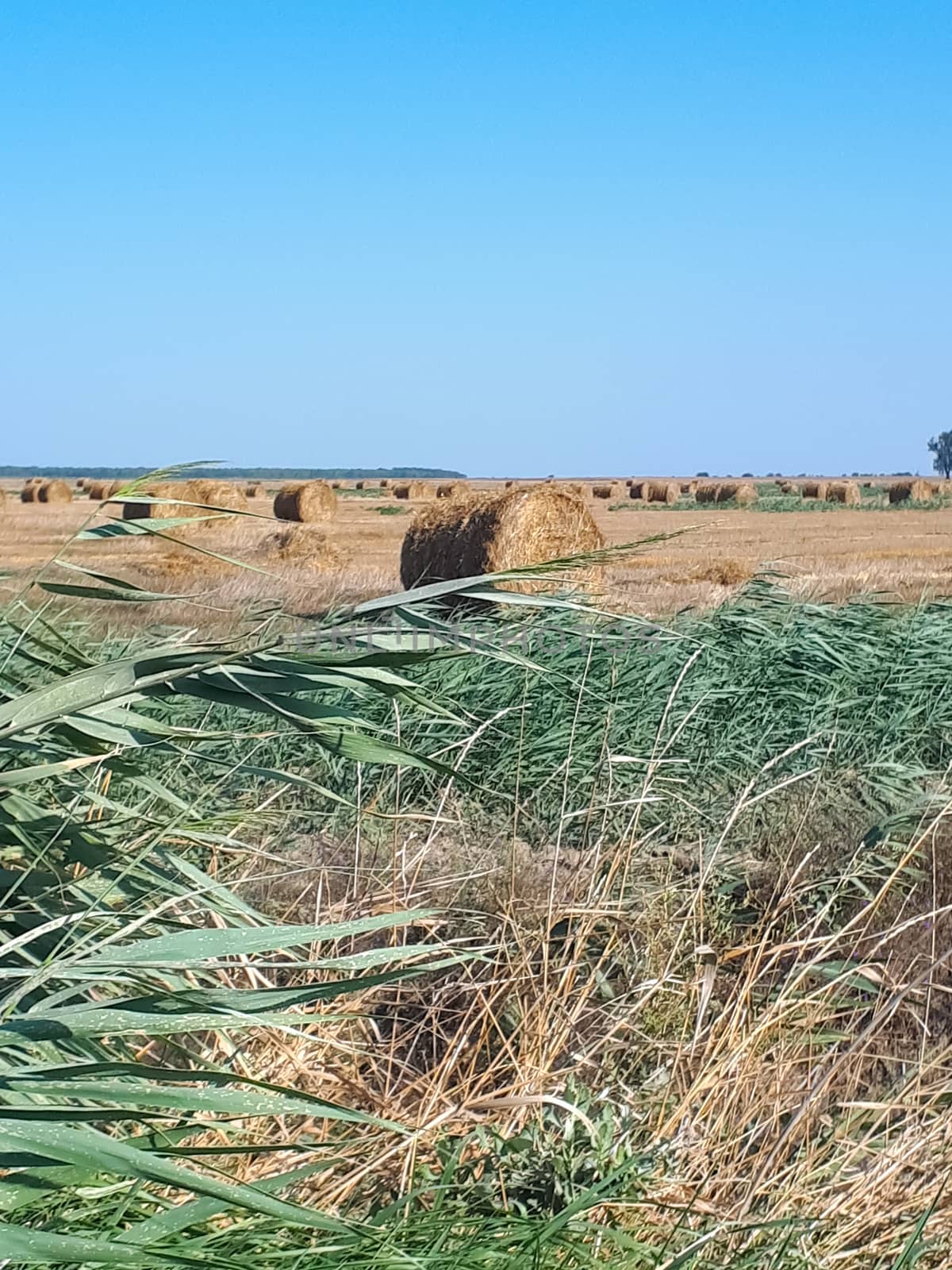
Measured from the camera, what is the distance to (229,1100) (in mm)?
1423

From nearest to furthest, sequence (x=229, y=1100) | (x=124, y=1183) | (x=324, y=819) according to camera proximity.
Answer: (x=229, y=1100) → (x=124, y=1183) → (x=324, y=819)

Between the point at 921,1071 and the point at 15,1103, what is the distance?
166 centimetres

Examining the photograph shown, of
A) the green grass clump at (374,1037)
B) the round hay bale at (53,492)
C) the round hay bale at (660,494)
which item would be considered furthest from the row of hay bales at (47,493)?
the green grass clump at (374,1037)

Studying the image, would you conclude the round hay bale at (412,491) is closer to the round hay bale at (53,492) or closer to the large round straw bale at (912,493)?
the round hay bale at (53,492)

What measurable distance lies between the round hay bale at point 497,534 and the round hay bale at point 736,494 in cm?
3148

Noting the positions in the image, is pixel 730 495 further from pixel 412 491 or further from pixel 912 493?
pixel 412 491

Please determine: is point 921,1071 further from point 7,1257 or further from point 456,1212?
point 7,1257

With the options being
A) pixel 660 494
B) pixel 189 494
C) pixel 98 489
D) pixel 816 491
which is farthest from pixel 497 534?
pixel 816 491

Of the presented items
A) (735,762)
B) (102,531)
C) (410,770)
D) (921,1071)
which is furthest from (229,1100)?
(735,762)

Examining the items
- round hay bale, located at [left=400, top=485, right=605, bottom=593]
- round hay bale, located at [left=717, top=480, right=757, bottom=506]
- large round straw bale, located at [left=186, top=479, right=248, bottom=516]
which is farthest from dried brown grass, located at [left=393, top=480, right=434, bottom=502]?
round hay bale, located at [left=400, top=485, right=605, bottom=593]

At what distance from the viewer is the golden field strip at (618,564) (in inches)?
408

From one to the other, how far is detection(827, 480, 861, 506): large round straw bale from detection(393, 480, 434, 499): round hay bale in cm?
1282

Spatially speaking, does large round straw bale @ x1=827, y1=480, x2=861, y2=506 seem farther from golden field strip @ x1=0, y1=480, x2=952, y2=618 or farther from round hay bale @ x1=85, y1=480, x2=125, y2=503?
round hay bale @ x1=85, y1=480, x2=125, y2=503

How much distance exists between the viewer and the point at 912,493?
43.9 m
